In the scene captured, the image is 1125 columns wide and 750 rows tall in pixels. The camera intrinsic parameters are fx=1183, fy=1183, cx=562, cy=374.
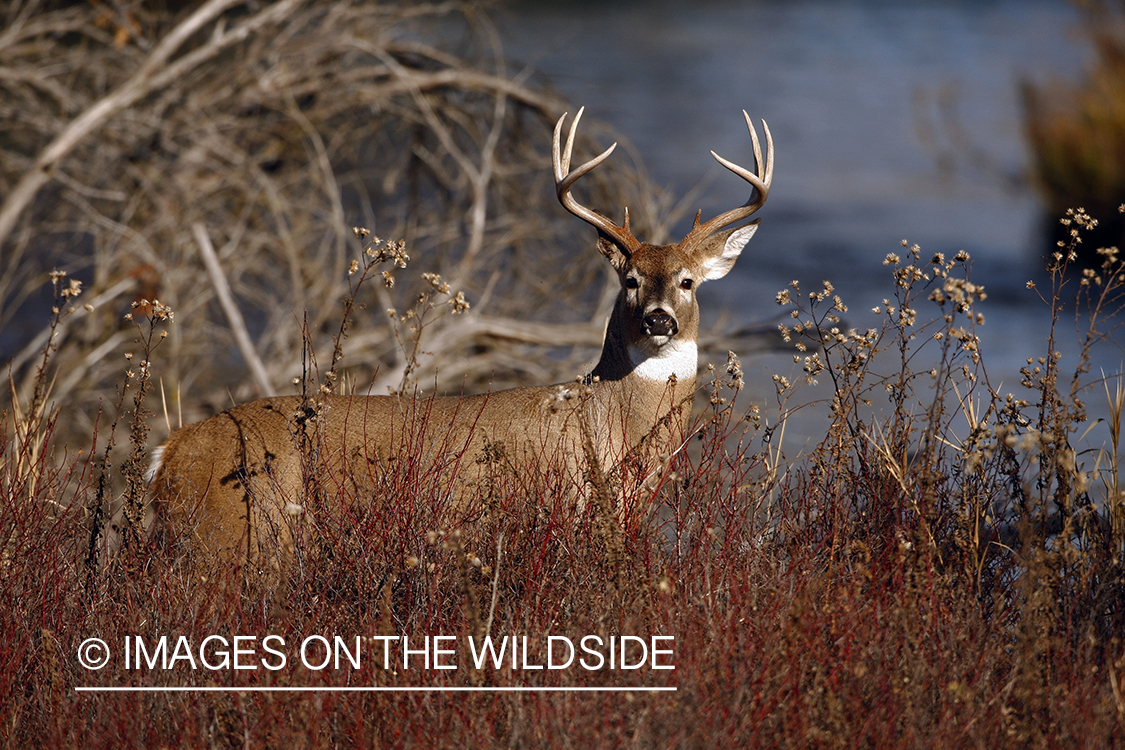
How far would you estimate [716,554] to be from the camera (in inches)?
146

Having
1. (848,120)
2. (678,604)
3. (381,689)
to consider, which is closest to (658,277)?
(678,604)

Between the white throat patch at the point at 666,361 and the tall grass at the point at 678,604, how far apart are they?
0.64 metres

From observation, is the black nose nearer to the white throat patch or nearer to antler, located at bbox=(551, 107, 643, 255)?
the white throat patch

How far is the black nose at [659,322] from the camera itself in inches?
178

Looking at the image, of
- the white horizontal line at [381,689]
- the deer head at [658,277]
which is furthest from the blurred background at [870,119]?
the white horizontal line at [381,689]

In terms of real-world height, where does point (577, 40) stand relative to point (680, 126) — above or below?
above

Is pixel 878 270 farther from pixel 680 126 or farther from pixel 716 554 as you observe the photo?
pixel 716 554

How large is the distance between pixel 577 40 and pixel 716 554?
26086 millimetres

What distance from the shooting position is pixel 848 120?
81.9ft

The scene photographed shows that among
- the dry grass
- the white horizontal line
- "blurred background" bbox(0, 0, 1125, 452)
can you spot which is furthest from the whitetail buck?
the white horizontal line

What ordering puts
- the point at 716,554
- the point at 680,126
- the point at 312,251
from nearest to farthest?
the point at 716,554 < the point at 312,251 < the point at 680,126

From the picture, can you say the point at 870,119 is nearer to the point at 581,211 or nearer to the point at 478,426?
the point at 581,211

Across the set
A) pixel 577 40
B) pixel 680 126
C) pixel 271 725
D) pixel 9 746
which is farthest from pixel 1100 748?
pixel 577 40

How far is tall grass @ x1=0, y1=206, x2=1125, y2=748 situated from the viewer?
2.97 metres
